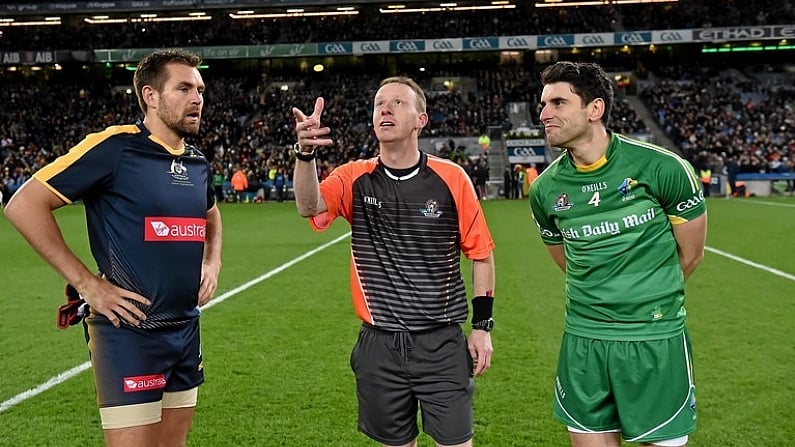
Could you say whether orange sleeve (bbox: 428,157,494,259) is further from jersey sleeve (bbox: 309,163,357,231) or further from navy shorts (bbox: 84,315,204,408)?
navy shorts (bbox: 84,315,204,408)

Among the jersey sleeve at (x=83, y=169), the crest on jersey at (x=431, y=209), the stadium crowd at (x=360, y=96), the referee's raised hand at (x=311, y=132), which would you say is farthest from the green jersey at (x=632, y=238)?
the stadium crowd at (x=360, y=96)

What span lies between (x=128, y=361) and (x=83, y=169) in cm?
83

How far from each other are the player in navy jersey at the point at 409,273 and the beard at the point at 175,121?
50 cm

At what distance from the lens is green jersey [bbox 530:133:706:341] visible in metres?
3.34

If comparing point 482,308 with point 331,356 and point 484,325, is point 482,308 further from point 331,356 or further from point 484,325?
point 331,356

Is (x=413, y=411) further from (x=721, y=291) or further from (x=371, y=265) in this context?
(x=721, y=291)

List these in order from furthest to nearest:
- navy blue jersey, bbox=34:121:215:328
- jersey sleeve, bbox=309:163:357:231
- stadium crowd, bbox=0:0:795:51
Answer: stadium crowd, bbox=0:0:795:51, jersey sleeve, bbox=309:163:357:231, navy blue jersey, bbox=34:121:215:328

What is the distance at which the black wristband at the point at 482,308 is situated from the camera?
370cm

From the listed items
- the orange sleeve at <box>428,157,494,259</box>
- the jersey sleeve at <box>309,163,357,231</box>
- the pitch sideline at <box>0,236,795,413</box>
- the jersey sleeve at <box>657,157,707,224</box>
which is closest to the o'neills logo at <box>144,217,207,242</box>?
the jersey sleeve at <box>309,163,357,231</box>

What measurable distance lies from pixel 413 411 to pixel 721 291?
7.83m

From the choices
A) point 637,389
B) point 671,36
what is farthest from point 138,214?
point 671,36

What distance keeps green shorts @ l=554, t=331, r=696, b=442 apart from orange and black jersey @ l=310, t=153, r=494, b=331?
2.22 ft

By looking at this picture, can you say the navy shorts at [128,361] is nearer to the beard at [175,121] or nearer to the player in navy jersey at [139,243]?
the player in navy jersey at [139,243]

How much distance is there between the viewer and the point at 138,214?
3.32m
